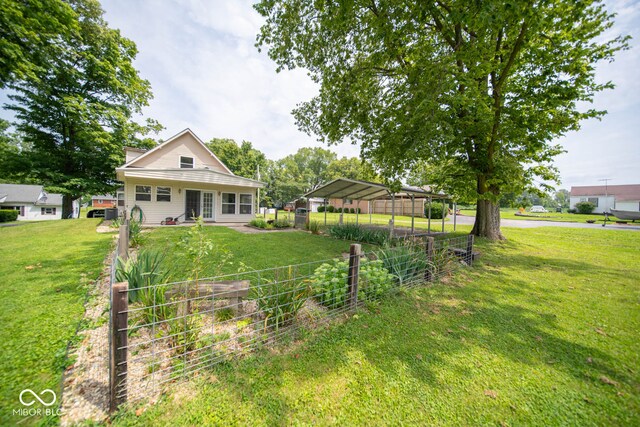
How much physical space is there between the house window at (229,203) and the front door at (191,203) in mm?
1601

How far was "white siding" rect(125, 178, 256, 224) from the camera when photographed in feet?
43.4

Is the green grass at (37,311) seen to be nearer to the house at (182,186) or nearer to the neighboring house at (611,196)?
the house at (182,186)

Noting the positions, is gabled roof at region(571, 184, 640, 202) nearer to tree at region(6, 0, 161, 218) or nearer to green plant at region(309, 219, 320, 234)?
green plant at region(309, 219, 320, 234)

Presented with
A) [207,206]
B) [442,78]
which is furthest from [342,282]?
[207,206]

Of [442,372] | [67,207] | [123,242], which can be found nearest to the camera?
[442,372]

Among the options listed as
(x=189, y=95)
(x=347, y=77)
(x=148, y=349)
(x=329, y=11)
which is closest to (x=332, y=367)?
(x=148, y=349)

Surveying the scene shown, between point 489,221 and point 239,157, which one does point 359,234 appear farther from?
point 239,157

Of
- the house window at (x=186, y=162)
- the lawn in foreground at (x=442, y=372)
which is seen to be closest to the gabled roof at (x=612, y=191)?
the lawn in foreground at (x=442, y=372)

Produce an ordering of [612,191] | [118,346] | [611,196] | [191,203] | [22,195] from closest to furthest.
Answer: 1. [118,346]
2. [191,203]
3. [22,195]
4. [611,196]
5. [612,191]

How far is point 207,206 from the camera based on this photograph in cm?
1575

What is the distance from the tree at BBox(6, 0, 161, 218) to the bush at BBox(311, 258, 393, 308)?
19.9m

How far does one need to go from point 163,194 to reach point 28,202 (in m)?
37.3

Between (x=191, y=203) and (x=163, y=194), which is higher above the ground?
(x=163, y=194)

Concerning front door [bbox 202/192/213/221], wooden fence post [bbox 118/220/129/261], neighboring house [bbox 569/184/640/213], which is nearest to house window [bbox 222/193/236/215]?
front door [bbox 202/192/213/221]
